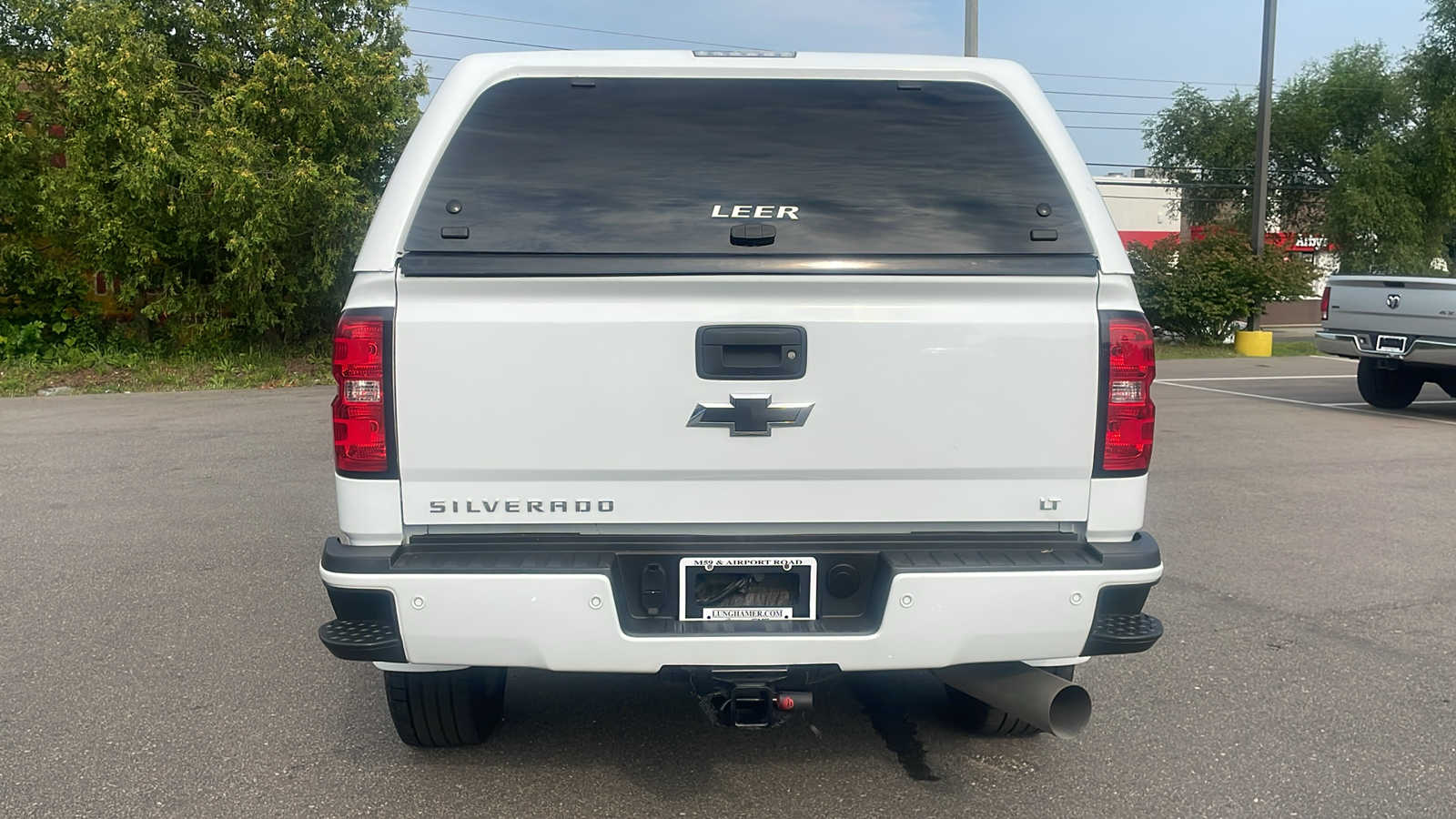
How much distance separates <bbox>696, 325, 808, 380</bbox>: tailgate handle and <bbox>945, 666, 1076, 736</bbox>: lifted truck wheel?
140 cm

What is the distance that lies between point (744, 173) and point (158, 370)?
15253mm

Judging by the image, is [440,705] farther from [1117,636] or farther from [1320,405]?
[1320,405]

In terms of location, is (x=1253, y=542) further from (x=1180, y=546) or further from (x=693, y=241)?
(x=693, y=241)

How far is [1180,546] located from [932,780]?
3.63 m

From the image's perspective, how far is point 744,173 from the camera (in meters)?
3.19

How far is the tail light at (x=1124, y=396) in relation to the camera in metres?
2.99

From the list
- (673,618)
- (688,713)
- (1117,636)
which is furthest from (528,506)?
(1117,636)

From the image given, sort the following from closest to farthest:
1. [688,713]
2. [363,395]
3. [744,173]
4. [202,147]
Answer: [363,395] < [744,173] < [688,713] < [202,147]

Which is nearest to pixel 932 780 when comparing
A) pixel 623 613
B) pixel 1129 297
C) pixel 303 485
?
pixel 623 613

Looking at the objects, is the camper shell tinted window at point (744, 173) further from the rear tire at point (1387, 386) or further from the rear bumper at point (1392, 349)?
the rear tire at point (1387, 386)

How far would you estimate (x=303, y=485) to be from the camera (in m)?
8.33

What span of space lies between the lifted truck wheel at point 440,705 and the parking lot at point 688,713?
82 millimetres

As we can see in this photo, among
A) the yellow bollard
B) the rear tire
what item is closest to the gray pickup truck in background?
the rear tire

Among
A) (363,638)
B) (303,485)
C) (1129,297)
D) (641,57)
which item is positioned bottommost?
(303,485)
